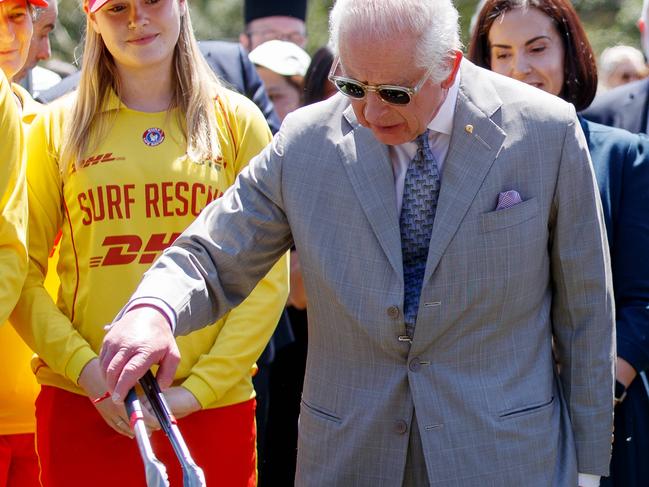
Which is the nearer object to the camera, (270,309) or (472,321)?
(472,321)

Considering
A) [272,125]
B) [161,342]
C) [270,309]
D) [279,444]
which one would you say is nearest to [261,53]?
[272,125]

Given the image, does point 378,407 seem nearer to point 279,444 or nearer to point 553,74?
point 553,74

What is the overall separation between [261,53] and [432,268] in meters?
3.99

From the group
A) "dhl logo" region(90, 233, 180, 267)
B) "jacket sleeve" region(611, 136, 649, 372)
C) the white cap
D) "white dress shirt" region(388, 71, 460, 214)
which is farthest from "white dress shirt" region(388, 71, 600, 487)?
the white cap

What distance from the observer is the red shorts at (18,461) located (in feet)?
14.3

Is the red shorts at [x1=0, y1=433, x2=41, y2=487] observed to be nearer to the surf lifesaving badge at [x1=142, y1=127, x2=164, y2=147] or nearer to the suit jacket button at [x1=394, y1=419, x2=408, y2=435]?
the surf lifesaving badge at [x1=142, y1=127, x2=164, y2=147]

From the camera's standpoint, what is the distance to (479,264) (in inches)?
131

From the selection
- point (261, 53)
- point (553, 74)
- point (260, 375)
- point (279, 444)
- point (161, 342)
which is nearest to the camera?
point (161, 342)

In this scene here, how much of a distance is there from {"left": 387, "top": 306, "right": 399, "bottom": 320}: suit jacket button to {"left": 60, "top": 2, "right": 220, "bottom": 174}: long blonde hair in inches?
43.5

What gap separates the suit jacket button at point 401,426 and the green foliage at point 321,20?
1690cm

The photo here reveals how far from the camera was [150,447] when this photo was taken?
8.97 feet

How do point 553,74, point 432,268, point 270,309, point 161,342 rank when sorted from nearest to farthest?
point 161,342, point 432,268, point 270,309, point 553,74

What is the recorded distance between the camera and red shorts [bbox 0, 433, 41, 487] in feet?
14.3

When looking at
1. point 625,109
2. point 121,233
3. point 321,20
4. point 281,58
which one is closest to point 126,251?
point 121,233
